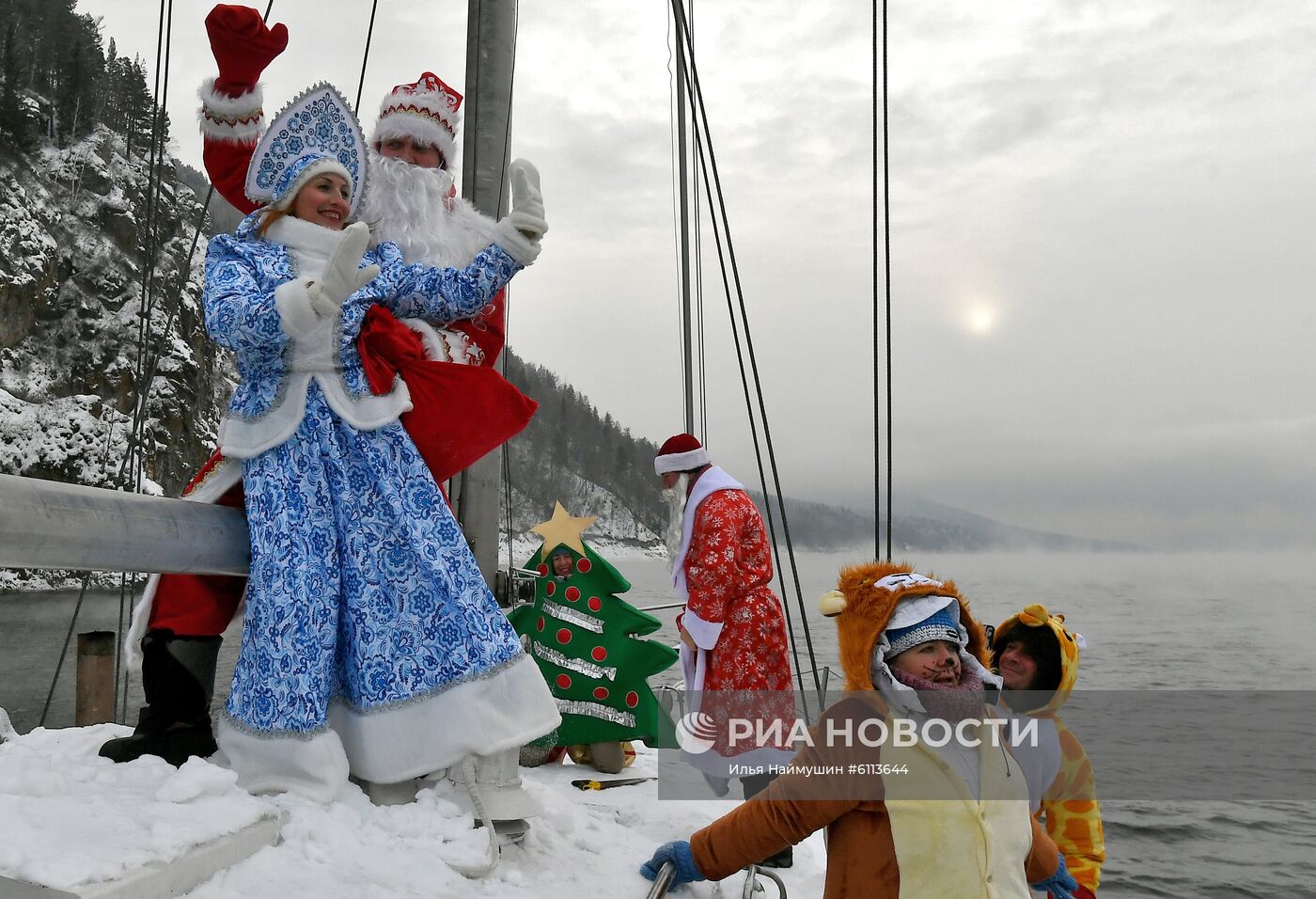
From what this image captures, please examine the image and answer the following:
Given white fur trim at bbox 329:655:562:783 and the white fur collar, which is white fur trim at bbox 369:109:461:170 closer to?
the white fur collar

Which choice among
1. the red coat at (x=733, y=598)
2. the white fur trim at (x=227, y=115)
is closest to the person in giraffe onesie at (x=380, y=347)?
the white fur trim at (x=227, y=115)

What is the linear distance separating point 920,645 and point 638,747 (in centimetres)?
303

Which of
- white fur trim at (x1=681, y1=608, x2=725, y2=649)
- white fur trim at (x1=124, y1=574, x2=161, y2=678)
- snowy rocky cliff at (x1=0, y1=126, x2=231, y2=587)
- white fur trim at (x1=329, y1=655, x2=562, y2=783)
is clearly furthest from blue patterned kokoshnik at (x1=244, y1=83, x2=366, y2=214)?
snowy rocky cliff at (x1=0, y1=126, x2=231, y2=587)

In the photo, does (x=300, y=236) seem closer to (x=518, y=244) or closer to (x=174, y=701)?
(x=518, y=244)

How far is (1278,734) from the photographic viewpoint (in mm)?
15852

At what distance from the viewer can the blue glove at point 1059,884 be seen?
6.31 ft

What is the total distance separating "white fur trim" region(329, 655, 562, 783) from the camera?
6.54ft

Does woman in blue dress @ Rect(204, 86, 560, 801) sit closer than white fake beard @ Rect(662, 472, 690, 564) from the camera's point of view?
Yes

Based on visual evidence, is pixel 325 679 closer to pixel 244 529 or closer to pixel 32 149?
pixel 244 529

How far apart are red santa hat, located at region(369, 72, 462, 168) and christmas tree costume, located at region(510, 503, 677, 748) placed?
A: 1931 mm

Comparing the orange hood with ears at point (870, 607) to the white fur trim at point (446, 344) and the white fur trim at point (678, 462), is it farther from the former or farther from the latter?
the white fur trim at point (678, 462)

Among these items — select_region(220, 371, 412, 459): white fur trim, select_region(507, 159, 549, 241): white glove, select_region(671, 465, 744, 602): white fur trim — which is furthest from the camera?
select_region(671, 465, 744, 602): white fur trim

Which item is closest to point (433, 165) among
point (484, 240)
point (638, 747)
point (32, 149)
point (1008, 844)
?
point (484, 240)

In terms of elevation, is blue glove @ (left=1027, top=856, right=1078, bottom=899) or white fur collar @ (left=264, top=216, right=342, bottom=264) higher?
white fur collar @ (left=264, top=216, right=342, bottom=264)
